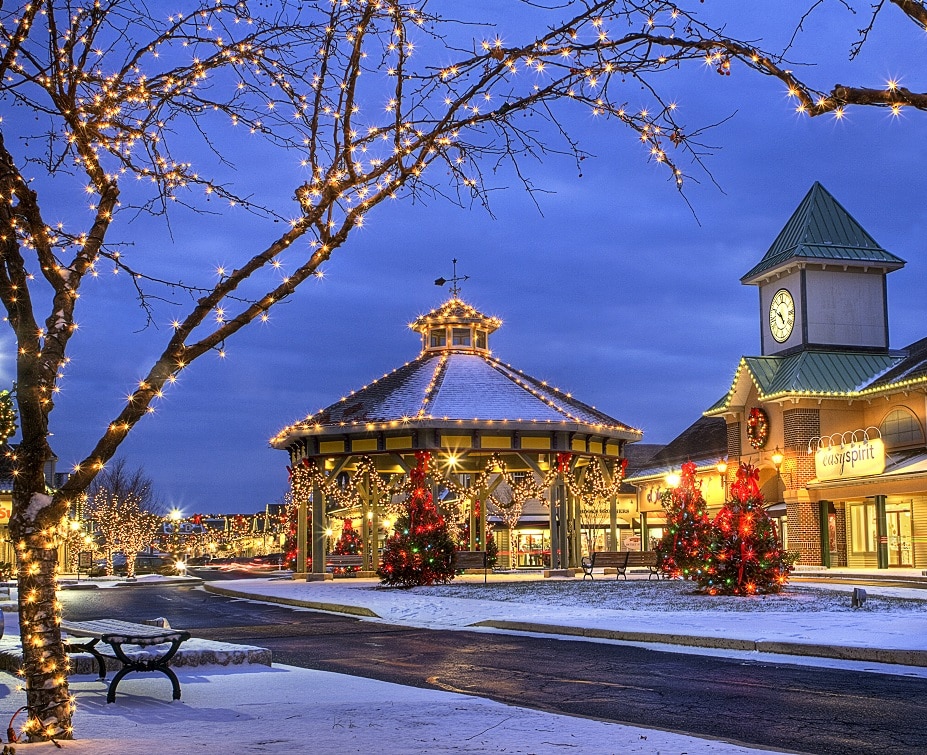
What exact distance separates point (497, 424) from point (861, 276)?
18.6 metres

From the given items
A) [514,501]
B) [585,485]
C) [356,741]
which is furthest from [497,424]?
[356,741]

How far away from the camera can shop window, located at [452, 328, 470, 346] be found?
42.2 meters

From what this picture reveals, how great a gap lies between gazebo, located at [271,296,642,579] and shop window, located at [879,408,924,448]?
9.12 meters

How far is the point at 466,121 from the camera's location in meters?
8.71

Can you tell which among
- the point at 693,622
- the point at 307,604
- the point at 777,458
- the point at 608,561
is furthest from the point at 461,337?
the point at 693,622

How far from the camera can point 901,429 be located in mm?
40094

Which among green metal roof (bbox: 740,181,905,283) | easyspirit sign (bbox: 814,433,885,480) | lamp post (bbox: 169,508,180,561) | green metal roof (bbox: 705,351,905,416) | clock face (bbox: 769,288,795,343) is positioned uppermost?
green metal roof (bbox: 740,181,905,283)

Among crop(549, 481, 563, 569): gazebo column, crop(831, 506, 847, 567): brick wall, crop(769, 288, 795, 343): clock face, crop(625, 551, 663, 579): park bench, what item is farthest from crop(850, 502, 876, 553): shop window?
crop(549, 481, 563, 569): gazebo column

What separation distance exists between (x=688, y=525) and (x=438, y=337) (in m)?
17.8

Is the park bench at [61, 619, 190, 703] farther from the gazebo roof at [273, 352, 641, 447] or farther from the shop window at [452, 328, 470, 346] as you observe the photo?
the shop window at [452, 328, 470, 346]

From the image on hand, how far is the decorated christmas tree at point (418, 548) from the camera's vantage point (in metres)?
32.0

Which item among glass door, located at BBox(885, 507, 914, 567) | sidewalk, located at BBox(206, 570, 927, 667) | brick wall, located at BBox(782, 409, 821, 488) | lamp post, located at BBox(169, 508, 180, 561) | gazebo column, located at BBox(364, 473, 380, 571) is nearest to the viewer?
sidewalk, located at BBox(206, 570, 927, 667)

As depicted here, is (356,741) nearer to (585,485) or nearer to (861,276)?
(585,485)

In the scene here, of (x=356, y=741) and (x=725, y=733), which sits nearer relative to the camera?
(x=356, y=741)
